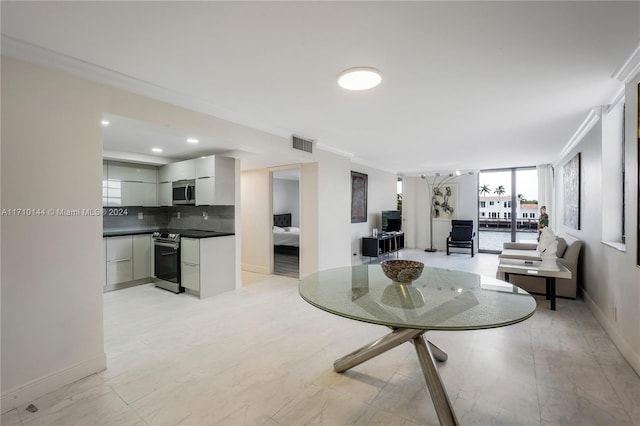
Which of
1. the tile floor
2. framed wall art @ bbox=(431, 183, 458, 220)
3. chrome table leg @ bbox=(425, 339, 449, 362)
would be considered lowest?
the tile floor

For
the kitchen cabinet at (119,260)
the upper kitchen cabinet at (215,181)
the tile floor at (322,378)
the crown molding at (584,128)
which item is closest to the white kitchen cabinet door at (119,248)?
the kitchen cabinet at (119,260)

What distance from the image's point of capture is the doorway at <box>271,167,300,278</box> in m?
6.85

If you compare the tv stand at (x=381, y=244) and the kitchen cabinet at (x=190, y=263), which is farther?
the tv stand at (x=381, y=244)

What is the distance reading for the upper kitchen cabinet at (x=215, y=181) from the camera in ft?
14.2

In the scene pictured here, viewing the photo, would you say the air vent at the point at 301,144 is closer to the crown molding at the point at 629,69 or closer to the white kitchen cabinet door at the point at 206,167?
the white kitchen cabinet door at the point at 206,167

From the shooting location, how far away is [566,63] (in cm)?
222

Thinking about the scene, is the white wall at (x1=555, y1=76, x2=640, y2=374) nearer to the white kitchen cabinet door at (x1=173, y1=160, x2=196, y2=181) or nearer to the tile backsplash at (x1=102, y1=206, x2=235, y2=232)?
the tile backsplash at (x1=102, y1=206, x2=235, y2=232)

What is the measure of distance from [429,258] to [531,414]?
5802 millimetres

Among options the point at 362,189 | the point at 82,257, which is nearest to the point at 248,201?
the point at 362,189

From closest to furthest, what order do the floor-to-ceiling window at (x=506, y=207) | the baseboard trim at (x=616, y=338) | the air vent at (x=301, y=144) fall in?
the baseboard trim at (x=616, y=338) < the air vent at (x=301, y=144) < the floor-to-ceiling window at (x=506, y=207)

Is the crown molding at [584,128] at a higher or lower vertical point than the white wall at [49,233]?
higher

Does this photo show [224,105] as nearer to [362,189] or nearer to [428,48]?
[428,48]

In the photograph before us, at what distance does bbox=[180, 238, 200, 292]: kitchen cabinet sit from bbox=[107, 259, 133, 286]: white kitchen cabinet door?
0.99 m

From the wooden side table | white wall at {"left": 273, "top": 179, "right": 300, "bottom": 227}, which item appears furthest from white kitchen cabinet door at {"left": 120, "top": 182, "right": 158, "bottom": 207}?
the wooden side table
